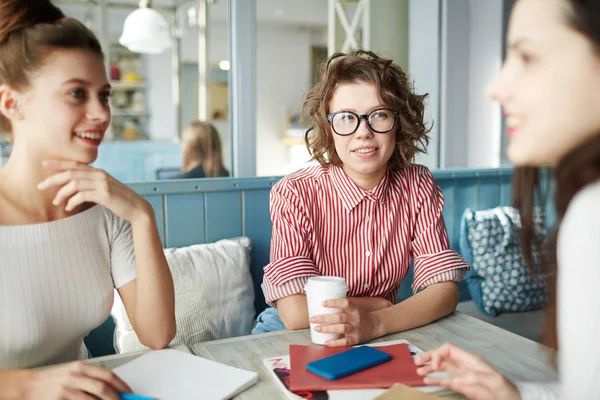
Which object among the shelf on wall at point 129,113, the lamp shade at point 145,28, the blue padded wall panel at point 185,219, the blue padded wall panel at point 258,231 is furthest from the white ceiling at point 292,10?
the shelf on wall at point 129,113

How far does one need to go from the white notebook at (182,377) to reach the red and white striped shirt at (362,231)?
0.48 m

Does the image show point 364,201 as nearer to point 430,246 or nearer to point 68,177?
point 430,246

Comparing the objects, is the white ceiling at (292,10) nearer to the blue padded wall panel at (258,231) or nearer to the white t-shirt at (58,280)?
the blue padded wall panel at (258,231)

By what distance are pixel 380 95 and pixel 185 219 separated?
0.88m

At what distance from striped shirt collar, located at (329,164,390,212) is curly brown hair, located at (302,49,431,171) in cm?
7

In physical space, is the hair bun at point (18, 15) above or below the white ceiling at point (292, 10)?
below

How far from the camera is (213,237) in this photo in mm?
2062

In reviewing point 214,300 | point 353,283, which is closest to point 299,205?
point 353,283

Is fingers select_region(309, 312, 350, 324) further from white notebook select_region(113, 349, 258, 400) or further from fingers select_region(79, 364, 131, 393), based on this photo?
fingers select_region(79, 364, 131, 393)

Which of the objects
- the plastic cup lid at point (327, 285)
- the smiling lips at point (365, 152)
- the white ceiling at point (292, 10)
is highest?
the white ceiling at point (292, 10)

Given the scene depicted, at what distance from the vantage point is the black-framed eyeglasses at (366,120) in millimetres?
1510

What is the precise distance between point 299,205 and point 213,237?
646mm

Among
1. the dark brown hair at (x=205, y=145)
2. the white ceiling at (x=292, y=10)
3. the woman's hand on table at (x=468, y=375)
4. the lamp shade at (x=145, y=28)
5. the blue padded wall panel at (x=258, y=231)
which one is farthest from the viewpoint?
the white ceiling at (x=292, y=10)

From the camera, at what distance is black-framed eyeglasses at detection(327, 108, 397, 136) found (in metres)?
1.51
